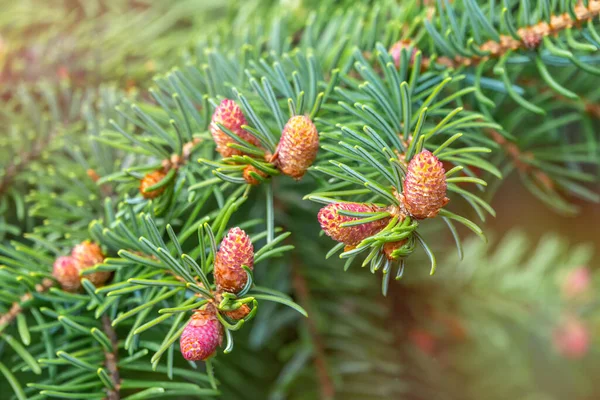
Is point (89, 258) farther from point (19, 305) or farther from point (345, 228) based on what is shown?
point (345, 228)

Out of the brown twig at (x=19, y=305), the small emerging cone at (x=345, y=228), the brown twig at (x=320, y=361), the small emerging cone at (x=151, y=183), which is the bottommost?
the brown twig at (x=320, y=361)

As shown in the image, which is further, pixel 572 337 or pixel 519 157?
pixel 572 337

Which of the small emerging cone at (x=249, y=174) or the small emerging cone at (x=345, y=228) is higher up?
the small emerging cone at (x=249, y=174)

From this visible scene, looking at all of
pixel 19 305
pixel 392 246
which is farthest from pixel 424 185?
pixel 19 305

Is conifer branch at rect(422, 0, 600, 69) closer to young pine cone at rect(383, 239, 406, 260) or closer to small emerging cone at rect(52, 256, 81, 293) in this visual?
young pine cone at rect(383, 239, 406, 260)

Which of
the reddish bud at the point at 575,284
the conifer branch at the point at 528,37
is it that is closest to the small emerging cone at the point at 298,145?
the conifer branch at the point at 528,37

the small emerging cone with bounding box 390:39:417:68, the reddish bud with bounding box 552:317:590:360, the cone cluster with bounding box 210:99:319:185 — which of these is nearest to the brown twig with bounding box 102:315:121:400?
the cone cluster with bounding box 210:99:319:185

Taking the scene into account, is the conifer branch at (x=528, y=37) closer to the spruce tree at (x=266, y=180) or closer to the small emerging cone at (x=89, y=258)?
the spruce tree at (x=266, y=180)

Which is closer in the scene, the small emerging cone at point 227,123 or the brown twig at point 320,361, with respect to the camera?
the small emerging cone at point 227,123

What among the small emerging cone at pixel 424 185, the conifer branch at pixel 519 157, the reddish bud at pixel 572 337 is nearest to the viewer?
the small emerging cone at pixel 424 185
